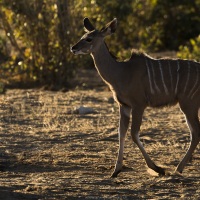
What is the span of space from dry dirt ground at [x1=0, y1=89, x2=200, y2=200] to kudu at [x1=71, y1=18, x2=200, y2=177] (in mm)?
425

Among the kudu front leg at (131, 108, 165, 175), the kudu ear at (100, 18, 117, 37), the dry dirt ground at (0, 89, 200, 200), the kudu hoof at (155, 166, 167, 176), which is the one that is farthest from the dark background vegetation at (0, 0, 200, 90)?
the kudu hoof at (155, 166, 167, 176)

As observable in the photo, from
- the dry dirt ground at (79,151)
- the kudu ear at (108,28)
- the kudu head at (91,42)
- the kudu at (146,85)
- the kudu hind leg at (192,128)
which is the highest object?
the kudu ear at (108,28)

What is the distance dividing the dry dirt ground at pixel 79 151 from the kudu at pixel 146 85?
42cm

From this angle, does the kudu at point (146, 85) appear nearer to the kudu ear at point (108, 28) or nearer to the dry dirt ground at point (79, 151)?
the kudu ear at point (108, 28)

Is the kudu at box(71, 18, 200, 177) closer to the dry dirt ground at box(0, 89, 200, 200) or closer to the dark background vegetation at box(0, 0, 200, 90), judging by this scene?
the dry dirt ground at box(0, 89, 200, 200)

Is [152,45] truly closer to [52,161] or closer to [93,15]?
[93,15]

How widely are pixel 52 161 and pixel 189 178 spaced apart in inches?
69.5

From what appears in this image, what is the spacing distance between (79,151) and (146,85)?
1.70 metres

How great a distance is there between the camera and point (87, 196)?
656 cm

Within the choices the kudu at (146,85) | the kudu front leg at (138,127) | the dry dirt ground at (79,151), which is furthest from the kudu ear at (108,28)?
the dry dirt ground at (79,151)

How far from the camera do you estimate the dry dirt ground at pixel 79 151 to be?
680 centimetres

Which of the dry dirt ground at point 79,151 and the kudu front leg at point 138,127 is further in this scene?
the kudu front leg at point 138,127

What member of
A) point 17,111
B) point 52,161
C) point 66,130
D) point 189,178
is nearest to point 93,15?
point 17,111

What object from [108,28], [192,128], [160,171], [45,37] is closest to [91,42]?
[108,28]
